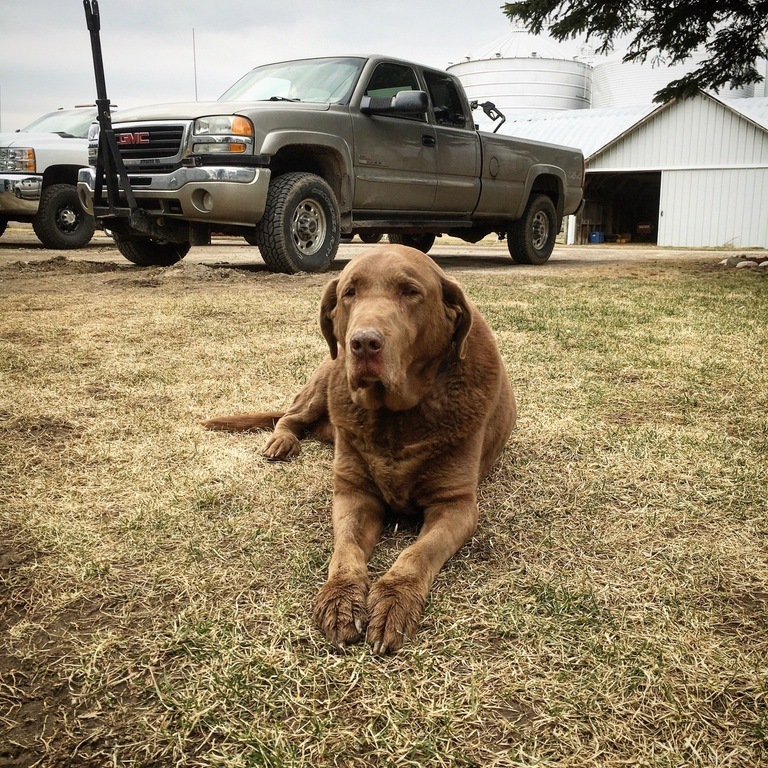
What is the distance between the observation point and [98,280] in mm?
8234

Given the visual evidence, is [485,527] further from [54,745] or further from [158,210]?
[158,210]

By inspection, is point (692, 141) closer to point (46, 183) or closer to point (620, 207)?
point (620, 207)

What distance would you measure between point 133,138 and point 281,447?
6.13 metres

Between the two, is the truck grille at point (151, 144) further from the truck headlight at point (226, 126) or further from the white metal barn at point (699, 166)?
the white metal barn at point (699, 166)

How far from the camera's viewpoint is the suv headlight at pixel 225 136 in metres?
7.57

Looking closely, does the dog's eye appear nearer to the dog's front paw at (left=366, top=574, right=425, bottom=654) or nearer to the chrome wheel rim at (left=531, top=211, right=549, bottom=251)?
the dog's front paw at (left=366, top=574, right=425, bottom=654)

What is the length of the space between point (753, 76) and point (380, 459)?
523 inches

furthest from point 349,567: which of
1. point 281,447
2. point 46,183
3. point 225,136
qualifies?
point 46,183

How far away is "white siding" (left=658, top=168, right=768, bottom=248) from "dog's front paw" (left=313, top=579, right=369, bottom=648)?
26.3 meters

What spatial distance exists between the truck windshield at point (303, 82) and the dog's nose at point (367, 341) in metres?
6.93

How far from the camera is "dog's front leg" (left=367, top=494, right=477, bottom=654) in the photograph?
1.87 m

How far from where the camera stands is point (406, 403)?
2.49m

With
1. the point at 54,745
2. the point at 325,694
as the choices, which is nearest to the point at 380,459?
the point at 325,694

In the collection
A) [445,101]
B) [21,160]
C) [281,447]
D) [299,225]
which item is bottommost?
[281,447]
